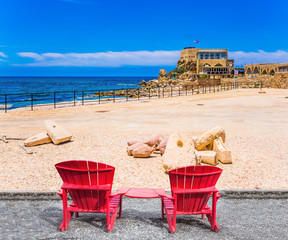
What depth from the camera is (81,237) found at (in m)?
4.33

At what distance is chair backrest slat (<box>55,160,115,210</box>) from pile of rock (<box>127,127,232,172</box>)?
2912 millimetres

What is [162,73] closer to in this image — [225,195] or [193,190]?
[225,195]

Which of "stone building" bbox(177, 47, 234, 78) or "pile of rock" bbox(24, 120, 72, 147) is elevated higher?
"stone building" bbox(177, 47, 234, 78)

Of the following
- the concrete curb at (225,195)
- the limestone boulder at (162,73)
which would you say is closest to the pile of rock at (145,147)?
the concrete curb at (225,195)

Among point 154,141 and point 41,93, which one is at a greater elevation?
point 41,93

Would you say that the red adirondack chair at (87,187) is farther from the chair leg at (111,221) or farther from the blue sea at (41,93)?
the blue sea at (41,93)

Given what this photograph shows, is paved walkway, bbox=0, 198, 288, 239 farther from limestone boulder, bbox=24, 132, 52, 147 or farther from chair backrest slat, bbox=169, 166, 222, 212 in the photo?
limestone boulder, bbox=24, 132, 52, 147

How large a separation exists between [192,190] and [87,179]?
5.09 feet

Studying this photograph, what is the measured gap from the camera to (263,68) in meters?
89.2

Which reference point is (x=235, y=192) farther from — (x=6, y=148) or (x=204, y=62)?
(x=204, y=62)

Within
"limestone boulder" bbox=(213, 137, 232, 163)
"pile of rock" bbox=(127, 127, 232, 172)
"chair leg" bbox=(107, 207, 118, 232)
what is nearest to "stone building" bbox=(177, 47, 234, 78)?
"pile of rock" bbox=(127, 127, 232, 172)

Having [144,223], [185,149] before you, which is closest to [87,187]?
[144,223]

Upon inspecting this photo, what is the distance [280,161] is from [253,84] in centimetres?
5581

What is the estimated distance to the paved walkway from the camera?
439 centimetres
